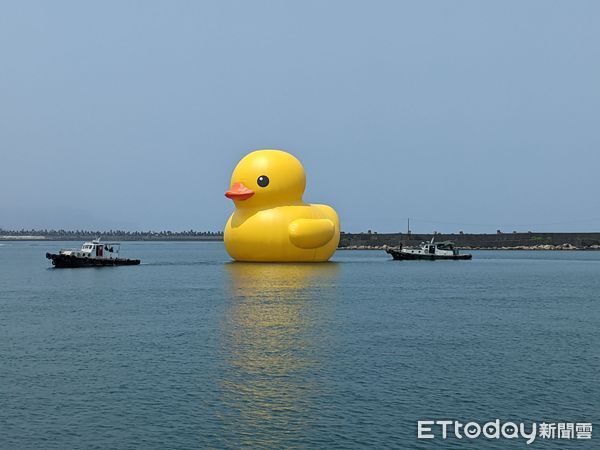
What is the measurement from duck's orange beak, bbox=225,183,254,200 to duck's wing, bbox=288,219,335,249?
3.34 m

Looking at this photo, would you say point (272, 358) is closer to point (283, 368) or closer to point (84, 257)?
point (283, 368)

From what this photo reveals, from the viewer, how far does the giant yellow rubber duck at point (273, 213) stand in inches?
1865

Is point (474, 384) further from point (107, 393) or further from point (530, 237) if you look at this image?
point (530, 237)

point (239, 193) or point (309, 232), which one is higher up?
point (239, 193)

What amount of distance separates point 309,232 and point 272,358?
2854cm

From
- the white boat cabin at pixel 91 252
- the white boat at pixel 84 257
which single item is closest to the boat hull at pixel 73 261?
the white boat at pixel 84 257

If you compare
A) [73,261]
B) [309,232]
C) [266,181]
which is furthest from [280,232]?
[73,261]

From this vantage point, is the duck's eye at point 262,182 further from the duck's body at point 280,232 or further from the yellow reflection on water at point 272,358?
the yellow reflection on water at point 272,358

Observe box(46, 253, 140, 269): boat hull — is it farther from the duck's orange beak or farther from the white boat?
the duck's orange beak

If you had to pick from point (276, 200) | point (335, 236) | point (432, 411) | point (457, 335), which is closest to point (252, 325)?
point (457, 335)

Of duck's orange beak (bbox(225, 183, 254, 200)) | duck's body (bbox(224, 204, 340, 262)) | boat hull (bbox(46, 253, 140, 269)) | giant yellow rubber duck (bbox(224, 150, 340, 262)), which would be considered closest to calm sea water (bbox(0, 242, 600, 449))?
duck's body (bbox(224, 204, 340, 262))

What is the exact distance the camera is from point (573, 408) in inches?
574

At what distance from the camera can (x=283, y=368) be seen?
17844mm

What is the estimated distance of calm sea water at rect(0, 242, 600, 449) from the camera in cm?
1322
